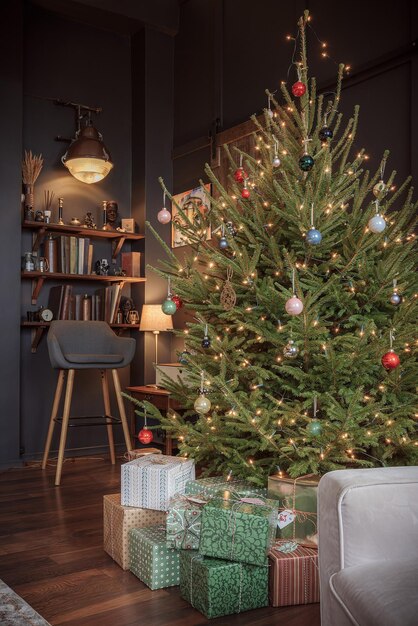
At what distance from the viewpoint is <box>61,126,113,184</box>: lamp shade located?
4.61 m

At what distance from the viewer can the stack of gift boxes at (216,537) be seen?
6.44ft

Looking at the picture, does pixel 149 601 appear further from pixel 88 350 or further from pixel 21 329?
pixel 21 329

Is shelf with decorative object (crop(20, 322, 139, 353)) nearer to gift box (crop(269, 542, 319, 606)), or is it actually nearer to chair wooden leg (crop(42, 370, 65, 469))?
chair wooden leg (crop(42, 370, 65, 469))

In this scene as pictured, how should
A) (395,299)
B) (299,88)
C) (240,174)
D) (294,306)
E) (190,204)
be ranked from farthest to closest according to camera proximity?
(190,204) < (240,174) < (299,88) < (395,299) < (294,306)

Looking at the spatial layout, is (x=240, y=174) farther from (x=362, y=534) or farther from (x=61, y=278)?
(x=61, y=278)

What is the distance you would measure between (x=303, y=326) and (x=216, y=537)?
79 centimetres

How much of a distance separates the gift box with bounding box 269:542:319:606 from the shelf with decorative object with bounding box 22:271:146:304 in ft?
9.89

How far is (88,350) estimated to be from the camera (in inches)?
172

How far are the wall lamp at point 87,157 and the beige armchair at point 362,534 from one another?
3706mm

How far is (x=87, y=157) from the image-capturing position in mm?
4590

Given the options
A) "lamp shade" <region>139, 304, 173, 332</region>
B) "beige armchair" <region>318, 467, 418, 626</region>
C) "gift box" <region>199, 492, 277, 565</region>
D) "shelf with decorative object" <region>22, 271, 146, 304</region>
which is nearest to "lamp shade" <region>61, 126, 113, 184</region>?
"shelf with decorative object" <region>22, 271, 146, 304</region>

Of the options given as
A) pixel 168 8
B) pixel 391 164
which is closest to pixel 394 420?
pixel 391 164

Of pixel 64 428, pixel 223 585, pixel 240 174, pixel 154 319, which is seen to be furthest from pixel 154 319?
pixel 223 585

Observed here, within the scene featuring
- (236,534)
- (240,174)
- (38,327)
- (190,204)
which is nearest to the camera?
(236,534)
